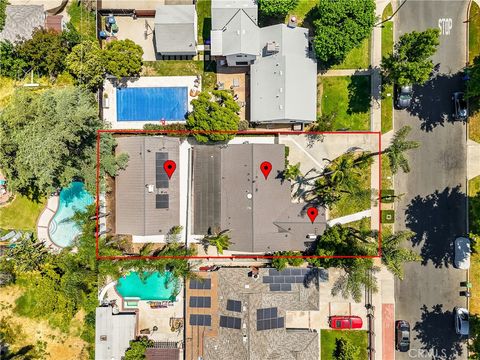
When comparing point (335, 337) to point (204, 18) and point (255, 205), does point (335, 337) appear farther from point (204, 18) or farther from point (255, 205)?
point (204, 18)

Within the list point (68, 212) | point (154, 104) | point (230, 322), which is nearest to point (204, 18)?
point (154, 104)

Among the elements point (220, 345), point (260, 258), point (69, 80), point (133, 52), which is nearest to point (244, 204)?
point (260, 258)

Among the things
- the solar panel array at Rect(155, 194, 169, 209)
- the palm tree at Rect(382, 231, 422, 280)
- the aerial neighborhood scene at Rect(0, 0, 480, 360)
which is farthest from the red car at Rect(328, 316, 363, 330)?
the solar panel array at Rect(155, 194, 169, 209)

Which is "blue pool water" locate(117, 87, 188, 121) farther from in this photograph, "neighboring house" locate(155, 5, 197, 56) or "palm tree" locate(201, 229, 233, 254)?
"palm tree" locate(201, 229, 233, 254)

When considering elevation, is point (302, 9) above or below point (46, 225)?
above

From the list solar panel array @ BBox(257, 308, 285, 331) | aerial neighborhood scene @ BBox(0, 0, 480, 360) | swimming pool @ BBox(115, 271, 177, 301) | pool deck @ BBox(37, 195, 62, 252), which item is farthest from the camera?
pool deck @ BBox(37, 195, 62, 252)

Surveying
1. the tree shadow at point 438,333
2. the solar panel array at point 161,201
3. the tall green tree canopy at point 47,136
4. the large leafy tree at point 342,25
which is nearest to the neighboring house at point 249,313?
the solar panel array at point 161,201

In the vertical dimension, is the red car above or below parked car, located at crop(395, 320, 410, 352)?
above

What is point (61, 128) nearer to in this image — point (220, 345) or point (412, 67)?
point (220, 345)
